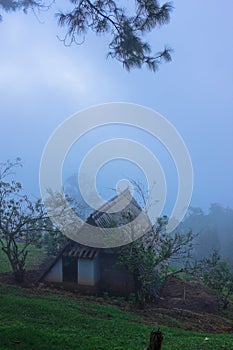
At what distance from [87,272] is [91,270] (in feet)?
0.51

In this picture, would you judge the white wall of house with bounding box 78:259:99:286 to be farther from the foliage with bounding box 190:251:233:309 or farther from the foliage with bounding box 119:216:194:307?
the foliage with bounding box 190:251:233:309

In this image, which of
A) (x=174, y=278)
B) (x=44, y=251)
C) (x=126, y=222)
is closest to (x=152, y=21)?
(x=126, y=222)

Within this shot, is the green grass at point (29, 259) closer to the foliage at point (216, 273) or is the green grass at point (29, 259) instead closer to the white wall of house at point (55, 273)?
the white wall of house at point (55, 273)

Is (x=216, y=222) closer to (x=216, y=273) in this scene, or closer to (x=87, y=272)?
(x=216, y=273)

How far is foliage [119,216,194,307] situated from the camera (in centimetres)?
902

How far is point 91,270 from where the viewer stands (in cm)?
1075

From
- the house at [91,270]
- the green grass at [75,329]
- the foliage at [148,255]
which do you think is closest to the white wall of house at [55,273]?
the house at [91,270]

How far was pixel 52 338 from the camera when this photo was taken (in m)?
5.58

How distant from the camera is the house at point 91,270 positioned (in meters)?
10.8

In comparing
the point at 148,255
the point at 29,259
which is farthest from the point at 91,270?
the point at 29,259

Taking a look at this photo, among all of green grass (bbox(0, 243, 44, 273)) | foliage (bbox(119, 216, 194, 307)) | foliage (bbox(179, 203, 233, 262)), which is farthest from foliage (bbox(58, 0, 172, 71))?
foliage (bbox(179, 203, 233, 262))

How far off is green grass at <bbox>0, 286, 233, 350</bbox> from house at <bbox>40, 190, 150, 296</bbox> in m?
2.05

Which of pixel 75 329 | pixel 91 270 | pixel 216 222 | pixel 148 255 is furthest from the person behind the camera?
pixel 216 222

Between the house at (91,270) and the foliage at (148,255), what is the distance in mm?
1193
